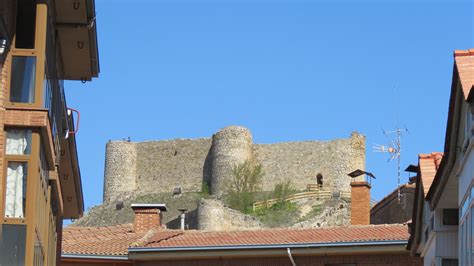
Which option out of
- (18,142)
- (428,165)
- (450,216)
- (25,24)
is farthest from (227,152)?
(18,142)

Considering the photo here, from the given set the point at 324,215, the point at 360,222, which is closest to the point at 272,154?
the point at 324,215

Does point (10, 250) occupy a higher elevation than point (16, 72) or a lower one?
lower

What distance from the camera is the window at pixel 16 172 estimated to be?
14930 mm

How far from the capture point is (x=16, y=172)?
49.4 feet

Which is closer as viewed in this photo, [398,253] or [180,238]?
[398,253]

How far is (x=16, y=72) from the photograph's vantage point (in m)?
15.3

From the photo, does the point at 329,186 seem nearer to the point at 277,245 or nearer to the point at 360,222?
the point at 360,222

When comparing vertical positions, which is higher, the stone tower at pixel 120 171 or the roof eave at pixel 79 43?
the stone tower at pixel 120 171

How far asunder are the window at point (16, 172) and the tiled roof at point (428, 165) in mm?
6580

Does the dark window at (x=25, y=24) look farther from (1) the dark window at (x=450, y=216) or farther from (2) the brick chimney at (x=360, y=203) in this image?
(2) the brick chimney at (x=360, y=203)

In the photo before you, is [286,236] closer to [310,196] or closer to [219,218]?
[219,218]

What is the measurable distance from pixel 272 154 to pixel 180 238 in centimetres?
7060

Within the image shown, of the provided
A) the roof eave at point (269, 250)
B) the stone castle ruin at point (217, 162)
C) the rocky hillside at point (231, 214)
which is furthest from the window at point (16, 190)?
the stone castle ruin at point (217, 162)

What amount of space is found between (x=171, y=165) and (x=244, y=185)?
964 cm
